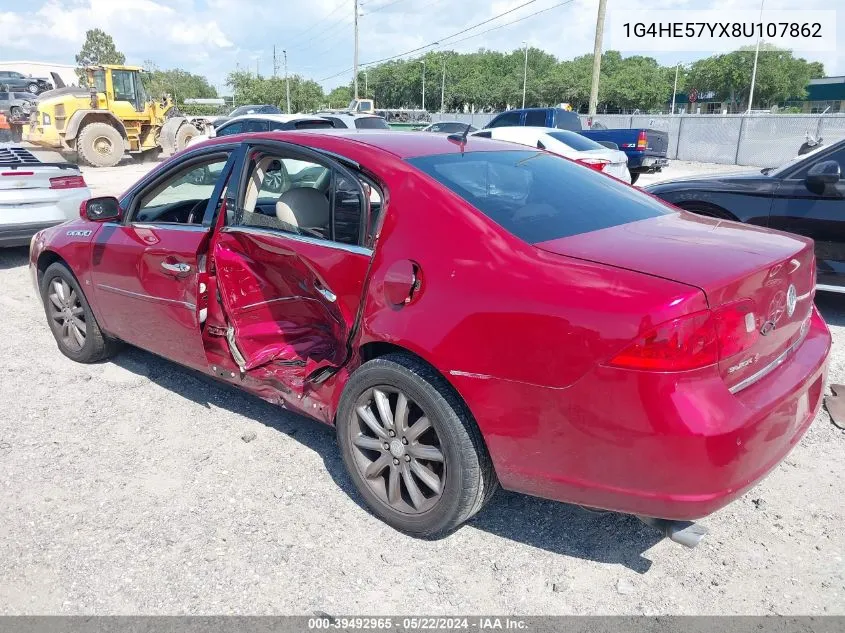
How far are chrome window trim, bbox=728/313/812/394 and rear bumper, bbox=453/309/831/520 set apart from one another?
0.9 inches

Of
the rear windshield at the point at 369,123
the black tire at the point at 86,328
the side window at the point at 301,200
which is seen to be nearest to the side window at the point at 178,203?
the side window at the point at 301,200

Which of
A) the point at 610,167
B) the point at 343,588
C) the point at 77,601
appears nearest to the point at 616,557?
the point at 343,588

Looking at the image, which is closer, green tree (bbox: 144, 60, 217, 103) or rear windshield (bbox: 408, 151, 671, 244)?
rear windshield (bbox: 408, 151, 671, 244)

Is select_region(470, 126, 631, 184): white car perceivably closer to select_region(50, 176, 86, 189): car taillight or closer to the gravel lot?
select_region(50, 176, 86, 189): car taillight

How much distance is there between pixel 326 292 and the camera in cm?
315

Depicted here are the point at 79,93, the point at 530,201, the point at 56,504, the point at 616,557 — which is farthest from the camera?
the point at 79,93

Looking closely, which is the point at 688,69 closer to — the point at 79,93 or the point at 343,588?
the point at 79,93

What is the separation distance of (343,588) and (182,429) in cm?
169

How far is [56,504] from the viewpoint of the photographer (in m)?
3.10

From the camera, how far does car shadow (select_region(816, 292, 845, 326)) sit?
5537mm

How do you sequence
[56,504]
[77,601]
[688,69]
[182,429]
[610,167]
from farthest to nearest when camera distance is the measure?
[688,69] → [610,167] → [182,429] → [56,504] → [77,601]

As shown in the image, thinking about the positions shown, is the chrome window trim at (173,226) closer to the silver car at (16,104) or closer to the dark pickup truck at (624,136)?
the dark pickup truck at (624,136)

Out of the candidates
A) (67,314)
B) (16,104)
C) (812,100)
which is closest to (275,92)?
(16,104)

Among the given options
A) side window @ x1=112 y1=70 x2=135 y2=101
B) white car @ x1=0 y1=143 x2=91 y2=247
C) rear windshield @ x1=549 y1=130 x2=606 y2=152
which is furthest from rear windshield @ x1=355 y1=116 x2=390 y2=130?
side window @ x1=112 y1=70 x2=135 y2=101
